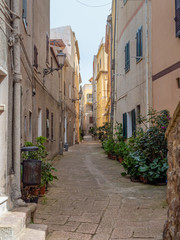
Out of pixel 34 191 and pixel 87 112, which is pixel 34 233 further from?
pixel 87 112

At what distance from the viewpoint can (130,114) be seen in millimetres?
13414

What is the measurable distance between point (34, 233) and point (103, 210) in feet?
6.02

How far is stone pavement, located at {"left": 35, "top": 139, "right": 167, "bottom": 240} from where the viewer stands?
430cm

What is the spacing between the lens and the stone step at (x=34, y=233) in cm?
377

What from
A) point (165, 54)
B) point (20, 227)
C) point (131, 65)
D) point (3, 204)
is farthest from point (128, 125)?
point (20, 227)

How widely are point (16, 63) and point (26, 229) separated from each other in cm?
256

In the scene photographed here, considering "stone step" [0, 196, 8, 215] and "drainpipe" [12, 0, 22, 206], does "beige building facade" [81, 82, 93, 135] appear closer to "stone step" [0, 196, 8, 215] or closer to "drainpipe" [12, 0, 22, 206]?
"drainpipe" [12, 0, 22, 206]

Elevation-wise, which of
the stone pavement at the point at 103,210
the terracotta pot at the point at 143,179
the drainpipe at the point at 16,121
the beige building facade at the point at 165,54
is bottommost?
the stone pavement at the point at 103,210

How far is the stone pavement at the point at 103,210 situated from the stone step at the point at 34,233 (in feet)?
0.61

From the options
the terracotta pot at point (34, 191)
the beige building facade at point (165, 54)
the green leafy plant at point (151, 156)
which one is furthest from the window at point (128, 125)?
the terracotta pot at point (34, 191)

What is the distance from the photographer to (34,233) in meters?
3.93

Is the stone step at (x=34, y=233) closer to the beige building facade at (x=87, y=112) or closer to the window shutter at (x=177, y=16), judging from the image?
the window shutter at (x=177, y=16)

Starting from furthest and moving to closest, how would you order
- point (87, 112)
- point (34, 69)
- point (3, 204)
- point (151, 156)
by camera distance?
point (87, 112), point (34, 69), point (151, 156), point (3, 204)

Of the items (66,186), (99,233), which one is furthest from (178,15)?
(99,233)
